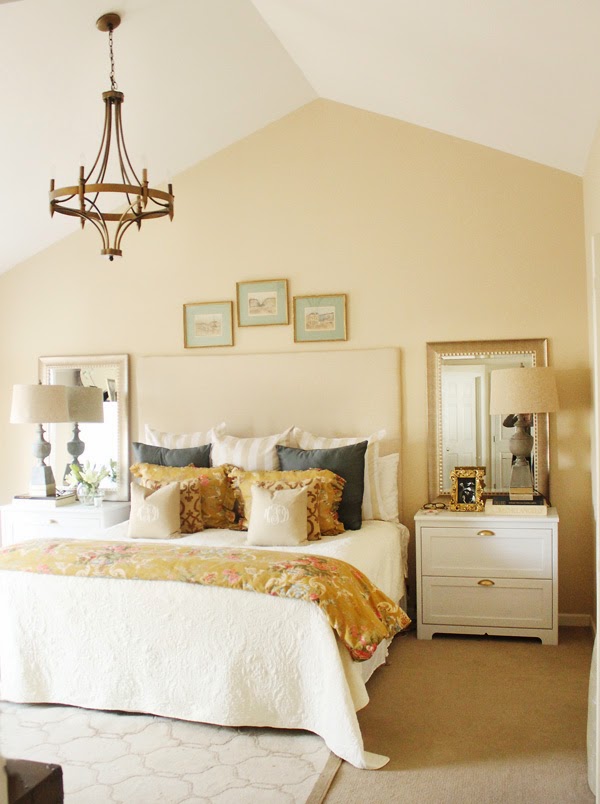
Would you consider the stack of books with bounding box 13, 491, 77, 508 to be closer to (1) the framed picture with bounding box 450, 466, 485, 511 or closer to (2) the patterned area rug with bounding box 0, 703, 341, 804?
(2) the patterned area rug with bounding box 0, 703, 341, 804

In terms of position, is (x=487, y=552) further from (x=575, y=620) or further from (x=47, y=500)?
(x=47, y=500)

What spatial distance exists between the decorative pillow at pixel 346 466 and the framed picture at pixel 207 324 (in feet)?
3.37

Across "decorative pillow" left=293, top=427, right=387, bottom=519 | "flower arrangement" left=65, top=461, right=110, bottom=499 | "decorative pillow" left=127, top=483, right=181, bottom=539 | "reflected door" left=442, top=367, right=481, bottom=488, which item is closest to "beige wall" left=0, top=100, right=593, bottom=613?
"reflected door" left=442, top=367, right=481, bottom=488

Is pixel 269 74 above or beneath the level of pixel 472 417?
above

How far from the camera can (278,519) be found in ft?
12.3

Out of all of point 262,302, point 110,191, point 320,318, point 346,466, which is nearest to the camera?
point 110,191

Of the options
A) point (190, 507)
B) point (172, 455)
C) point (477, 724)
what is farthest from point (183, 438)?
point (477, 724)

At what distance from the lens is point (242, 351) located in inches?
198

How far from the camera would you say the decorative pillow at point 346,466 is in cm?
421

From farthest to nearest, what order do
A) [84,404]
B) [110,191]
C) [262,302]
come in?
[84,404] → [262,302] → [110,191]

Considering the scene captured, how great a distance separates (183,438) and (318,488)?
3.83 feet

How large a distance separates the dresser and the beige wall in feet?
1.33

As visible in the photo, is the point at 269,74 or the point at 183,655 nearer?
the point at 183,655

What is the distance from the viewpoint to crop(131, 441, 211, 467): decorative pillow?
181 inches
